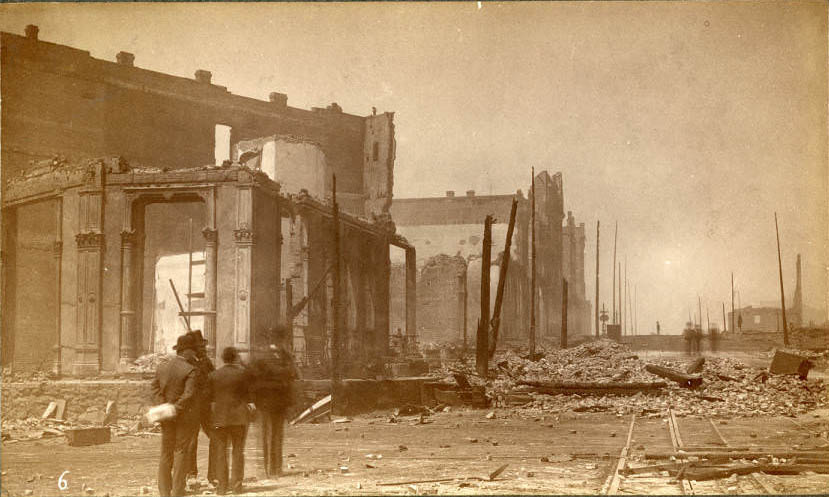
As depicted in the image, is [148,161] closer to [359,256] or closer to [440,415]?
[359,256]

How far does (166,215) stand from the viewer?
2586cm

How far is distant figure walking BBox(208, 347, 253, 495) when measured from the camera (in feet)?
28.7

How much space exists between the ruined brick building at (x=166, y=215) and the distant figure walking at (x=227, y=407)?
8.87 meters

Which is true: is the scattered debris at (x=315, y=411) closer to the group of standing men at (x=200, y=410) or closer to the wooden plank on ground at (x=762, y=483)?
the group of standing men at (x=200, y=410)

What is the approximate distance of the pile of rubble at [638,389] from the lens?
709 inches

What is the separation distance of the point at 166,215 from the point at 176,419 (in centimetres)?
1828

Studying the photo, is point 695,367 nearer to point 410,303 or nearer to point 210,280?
point 410,303

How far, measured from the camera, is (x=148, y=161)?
92.4 ft

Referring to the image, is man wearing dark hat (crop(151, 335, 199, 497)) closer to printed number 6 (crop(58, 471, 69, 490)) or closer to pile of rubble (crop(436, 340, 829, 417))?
printed number 6 (crop(58, 471, 69, 490))

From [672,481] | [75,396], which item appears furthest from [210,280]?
[672,481]

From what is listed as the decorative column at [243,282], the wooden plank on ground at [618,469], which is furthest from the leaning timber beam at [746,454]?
the decorative column at [243,282]

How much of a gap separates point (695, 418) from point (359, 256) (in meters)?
11.5

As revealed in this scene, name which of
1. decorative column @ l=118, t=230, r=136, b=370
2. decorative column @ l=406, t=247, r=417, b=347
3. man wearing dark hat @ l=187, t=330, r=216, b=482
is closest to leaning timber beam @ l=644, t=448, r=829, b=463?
man wearing dark hat @ l=187, t=330, r=216, b=482

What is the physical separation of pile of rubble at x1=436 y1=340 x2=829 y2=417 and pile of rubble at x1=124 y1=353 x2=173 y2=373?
6.70 m
